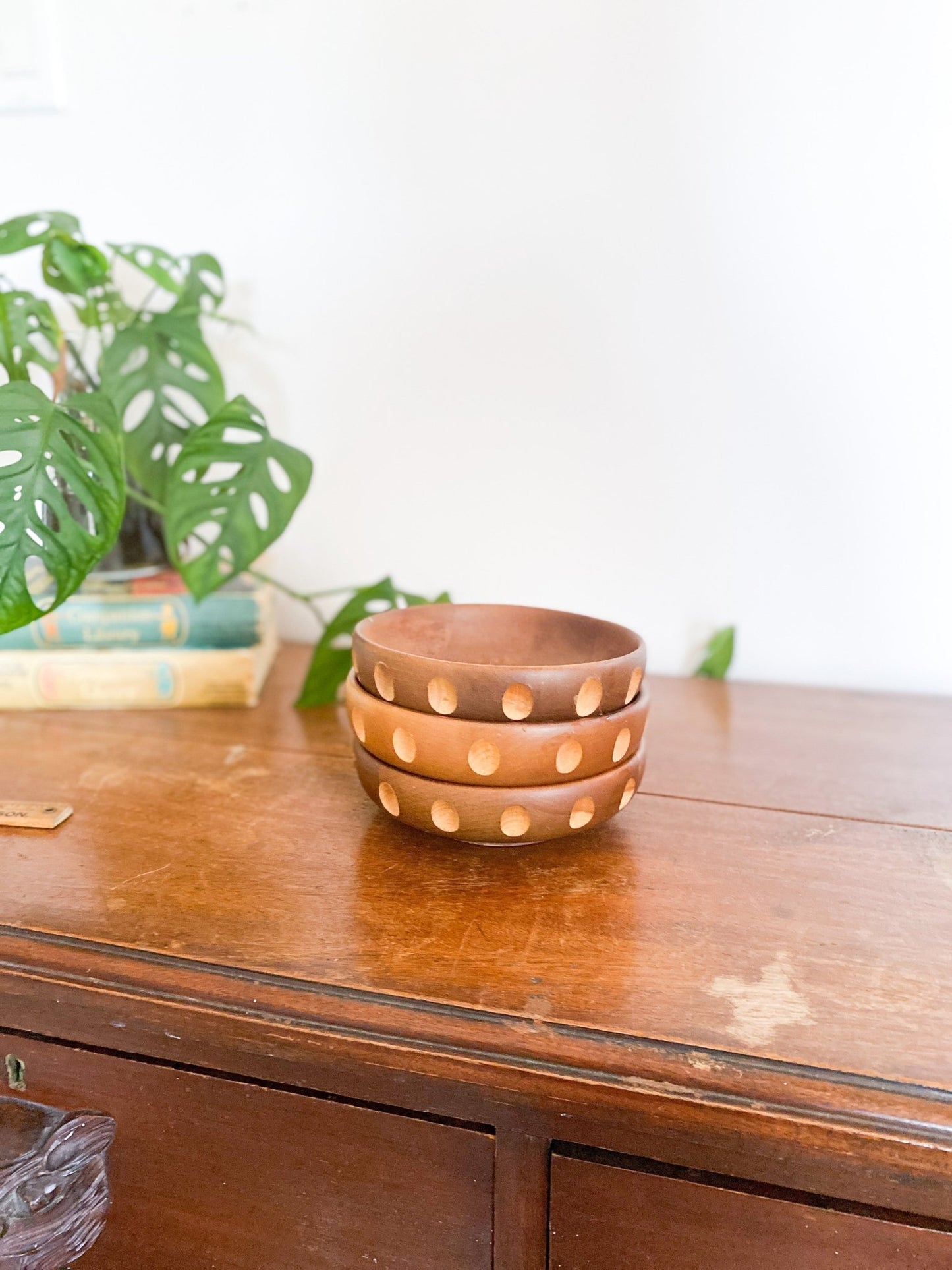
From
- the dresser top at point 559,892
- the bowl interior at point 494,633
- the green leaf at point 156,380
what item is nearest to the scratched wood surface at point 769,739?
the dresser top at point 559,892

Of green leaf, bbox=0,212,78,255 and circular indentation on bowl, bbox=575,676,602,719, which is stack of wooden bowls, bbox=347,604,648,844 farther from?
green leaf, bbox=0,212,78,255

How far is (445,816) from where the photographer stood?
52 centimetres

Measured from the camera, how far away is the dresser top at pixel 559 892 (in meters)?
0.41

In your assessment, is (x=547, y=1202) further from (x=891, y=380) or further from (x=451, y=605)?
(x=891, y=380)

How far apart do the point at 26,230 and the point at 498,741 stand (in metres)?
0.63

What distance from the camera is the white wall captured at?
82cm

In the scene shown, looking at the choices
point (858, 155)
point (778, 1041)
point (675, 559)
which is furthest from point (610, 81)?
point (778, 1041)

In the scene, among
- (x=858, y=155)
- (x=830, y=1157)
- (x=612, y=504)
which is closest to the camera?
(x=830, y=1157)

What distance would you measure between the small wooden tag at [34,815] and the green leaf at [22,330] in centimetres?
32

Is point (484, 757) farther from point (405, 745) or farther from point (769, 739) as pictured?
point (769, 739)

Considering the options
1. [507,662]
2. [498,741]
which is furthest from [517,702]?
[507,662]

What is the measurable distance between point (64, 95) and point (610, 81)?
0.65m

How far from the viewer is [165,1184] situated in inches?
18.5

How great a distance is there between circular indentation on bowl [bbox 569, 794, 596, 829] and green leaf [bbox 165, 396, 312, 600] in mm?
339
